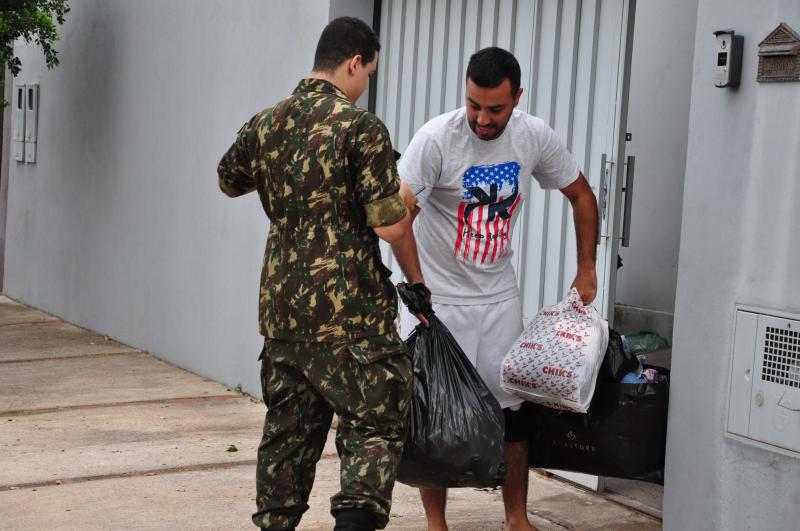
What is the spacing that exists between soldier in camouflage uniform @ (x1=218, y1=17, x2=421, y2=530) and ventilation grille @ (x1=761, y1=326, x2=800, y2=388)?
1284mm

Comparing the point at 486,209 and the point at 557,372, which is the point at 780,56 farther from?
the point at 557,372

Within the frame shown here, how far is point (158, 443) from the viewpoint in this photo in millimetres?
6629

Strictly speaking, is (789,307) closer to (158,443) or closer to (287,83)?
(158,443)

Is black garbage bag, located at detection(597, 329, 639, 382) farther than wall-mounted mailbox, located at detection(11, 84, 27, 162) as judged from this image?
No

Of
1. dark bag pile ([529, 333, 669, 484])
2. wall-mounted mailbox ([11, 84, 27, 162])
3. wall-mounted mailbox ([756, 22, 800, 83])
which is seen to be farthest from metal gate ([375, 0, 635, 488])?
wall-mounted mailbox ([11, 84, 27, 162])

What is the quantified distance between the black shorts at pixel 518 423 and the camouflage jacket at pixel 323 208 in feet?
3.46

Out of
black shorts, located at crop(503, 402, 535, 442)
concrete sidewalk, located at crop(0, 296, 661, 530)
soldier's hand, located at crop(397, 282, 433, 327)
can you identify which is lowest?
concrete sidewalk, located at crop(0, 296, 661, 530)

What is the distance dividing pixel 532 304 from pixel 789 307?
2013 mm

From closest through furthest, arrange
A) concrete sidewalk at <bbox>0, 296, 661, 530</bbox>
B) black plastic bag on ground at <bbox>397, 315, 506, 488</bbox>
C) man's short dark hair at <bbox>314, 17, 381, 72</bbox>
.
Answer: man's short dark hair at <bbox>314, 17, 381, 72</bbox>
black plastic bag on ground at <bbox>397, 315, 506, 488</bbox>
concrete sidewalk at <bbox>0, 296, 661, 530</bbox>

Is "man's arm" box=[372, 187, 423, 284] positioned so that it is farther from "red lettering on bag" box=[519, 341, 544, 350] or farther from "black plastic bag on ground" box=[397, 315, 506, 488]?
"red lettering on bag" box=[519, 341, 544, 350]

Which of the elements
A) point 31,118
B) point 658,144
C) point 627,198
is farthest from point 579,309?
point 31,118

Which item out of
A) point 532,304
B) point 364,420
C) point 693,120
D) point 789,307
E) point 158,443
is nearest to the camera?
point 364,420

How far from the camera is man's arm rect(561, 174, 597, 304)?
15.7 feet

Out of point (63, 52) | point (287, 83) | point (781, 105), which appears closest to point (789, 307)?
point (781, 105)
